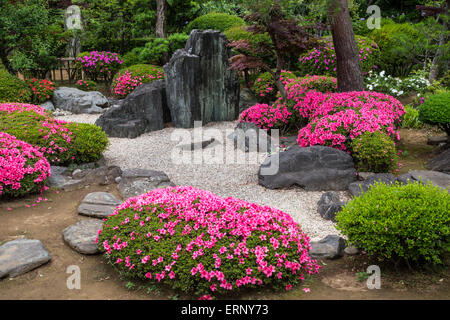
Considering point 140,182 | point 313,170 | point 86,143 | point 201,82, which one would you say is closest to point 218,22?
point 201,82

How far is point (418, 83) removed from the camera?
11.3m

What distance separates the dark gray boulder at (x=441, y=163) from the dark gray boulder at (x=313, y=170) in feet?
5.10

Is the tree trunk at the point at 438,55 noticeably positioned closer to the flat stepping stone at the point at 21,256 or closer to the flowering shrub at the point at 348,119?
the flowering shrub at the point at 348,119

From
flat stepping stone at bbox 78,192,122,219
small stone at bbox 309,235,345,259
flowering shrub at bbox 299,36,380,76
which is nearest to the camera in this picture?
small stone at bbox 309,235,345,259

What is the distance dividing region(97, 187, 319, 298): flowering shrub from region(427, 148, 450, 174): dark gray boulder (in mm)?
4119

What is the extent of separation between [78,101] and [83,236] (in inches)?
333

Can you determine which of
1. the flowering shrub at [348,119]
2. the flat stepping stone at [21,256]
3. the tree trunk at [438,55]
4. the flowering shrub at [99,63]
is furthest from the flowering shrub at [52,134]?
the tree trunk at [438,55]

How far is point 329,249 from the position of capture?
171 inches

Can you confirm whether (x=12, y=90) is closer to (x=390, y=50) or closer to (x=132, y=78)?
(x=132, y=78)

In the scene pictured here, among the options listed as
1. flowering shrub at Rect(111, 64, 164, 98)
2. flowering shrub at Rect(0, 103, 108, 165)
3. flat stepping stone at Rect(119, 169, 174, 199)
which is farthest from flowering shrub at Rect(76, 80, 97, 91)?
flat stepping stone at Rect(119, 169, 174, 199)

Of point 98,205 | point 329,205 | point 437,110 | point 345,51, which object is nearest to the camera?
point 98,205

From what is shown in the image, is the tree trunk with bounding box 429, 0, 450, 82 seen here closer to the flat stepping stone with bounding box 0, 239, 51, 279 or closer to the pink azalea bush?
the pink azalea bush

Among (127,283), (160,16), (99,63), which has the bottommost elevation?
(127,283)

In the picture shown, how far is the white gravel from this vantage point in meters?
5.80
